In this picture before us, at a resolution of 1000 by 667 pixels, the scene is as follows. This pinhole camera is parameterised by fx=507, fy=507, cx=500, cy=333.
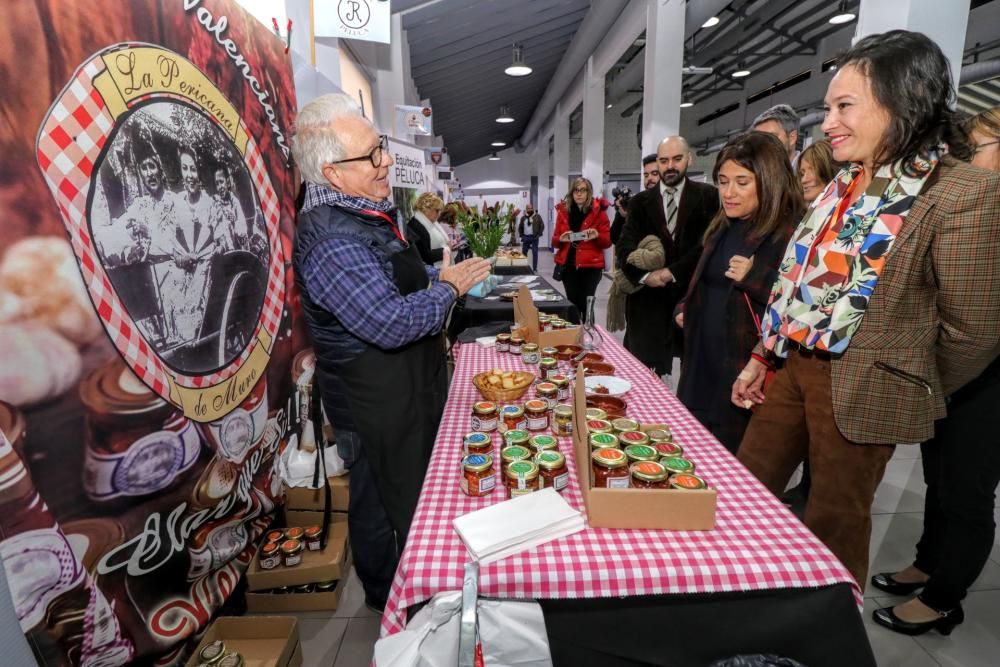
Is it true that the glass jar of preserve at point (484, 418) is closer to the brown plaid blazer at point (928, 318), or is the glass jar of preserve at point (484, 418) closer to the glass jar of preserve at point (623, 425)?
the glass jar of preserve at point (623, 425)

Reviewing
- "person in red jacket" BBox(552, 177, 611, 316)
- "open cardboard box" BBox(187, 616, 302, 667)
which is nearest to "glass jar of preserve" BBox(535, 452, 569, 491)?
"open cardboard box" BBox(187, 616, 302, 667)

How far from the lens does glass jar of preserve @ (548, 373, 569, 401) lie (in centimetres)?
163

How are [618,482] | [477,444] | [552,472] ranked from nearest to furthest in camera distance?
[618,482] → [552,472] → [477,444]

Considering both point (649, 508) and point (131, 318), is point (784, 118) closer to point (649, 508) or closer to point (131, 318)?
point (649, 508)

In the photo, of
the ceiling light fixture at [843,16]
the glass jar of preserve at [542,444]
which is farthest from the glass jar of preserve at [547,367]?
the ceiling light fixture at [843,16]

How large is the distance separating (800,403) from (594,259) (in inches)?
147

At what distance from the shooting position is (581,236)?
192 inches

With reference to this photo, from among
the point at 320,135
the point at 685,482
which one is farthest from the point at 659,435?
the point at 320,135

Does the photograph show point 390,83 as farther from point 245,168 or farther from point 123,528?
point 123,528

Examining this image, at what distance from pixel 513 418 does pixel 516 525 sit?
0.47 m

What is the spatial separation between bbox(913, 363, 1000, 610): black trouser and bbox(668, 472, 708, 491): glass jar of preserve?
105cm

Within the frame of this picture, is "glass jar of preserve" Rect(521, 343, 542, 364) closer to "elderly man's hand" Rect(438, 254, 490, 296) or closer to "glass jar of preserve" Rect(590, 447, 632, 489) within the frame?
"elderly man's hand" Rect(438, 254, 490, 296)

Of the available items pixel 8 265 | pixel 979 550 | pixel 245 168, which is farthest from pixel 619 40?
pixel 8 265

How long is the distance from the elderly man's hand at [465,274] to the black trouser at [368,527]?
1.97 ft
